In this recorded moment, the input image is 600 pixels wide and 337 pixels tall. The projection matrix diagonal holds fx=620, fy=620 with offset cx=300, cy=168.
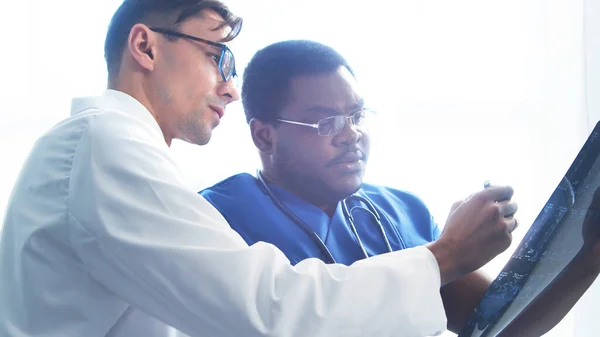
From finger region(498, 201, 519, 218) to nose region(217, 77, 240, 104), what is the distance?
0.59 meters

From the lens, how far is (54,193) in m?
0.93

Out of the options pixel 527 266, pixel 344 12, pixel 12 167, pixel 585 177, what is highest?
pixel 344 12

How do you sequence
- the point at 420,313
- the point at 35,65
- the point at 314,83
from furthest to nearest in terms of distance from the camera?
the point at 35,65
the point at 314,83
the point at 420,313

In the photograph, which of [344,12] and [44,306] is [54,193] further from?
[344,12]

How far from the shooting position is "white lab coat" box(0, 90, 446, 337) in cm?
81

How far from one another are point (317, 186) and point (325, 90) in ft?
0.69

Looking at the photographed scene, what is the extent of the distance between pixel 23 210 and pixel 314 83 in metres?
0.66

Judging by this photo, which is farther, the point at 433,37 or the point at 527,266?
the point at 433,37

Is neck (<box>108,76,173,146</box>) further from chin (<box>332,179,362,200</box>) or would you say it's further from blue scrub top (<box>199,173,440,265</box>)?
chin (<box>332,179,362,200</box>)

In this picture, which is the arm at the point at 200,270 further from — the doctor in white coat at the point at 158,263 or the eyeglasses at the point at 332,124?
the eyeglasses at the point at 332,124

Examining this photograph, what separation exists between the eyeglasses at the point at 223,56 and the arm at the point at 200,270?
1.21 ft

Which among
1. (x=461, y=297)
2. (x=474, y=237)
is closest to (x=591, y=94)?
(x=461, y=297)

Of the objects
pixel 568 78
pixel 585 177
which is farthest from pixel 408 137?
pixel 585 177

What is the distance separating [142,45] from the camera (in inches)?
47.1
